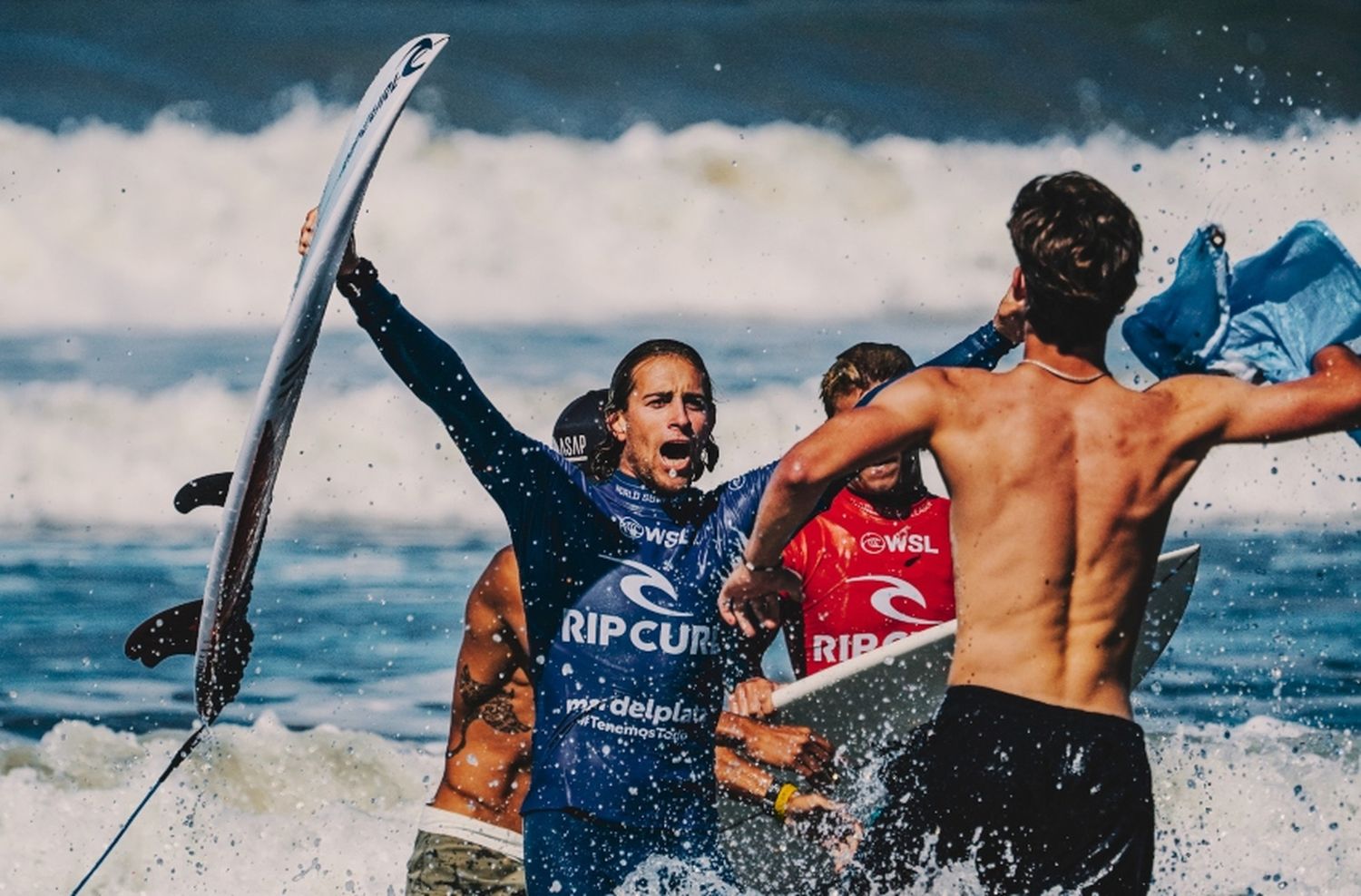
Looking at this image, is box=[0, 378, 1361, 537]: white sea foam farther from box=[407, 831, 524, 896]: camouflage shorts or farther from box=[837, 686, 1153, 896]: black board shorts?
box=[837, 686, 1153, 896]: black board shorts

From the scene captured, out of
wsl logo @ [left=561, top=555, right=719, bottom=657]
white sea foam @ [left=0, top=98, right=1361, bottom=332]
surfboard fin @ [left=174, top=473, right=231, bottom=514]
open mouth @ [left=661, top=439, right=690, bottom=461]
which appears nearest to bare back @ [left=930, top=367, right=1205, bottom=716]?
wsl logo @ [left=561, top=555, right=719, bottom=657]

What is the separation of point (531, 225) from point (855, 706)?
14093 millimetres

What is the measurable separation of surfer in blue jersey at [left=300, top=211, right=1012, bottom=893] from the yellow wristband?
0.36 meters

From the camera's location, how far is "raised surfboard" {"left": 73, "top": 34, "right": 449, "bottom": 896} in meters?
3.82

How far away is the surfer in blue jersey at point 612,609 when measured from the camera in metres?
3.71

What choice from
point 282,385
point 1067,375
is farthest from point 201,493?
point 1067,375

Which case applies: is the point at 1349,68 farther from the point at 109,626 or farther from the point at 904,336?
the point at 109,626

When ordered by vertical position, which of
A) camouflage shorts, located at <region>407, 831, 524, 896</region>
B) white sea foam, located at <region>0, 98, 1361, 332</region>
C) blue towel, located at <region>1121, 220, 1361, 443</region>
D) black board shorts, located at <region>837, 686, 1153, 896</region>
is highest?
white sea foam, located at <region>0, 98, 1361, 332</region>

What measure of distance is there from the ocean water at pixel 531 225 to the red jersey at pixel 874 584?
26.5ft

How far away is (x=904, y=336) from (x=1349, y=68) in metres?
4.91

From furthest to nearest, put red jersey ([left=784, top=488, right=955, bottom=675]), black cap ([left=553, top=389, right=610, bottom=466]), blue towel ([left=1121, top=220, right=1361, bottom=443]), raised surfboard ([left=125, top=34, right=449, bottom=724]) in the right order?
red jersey ([left=784, top=488, right=955, bottom=675])
black cap ([left=553, top=389, right=610, bottom=466])
raised surfboard ([left=125, top=34, right=449, bottom=724])
blue towel ([left=1121, top=220, right=1361, bottom=443])

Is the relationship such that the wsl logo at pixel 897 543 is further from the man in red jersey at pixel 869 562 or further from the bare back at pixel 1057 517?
the bare back at pixel 1057 517

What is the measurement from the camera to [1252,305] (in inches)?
131

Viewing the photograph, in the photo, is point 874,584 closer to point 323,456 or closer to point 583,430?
point 583,430
